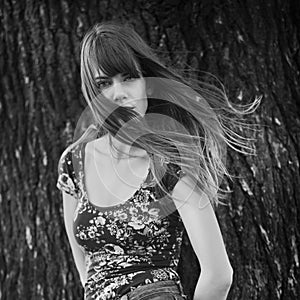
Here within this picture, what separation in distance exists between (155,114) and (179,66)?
702 millimetres

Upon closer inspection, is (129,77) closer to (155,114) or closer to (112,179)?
(155,114)

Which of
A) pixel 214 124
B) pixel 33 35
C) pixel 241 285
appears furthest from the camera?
pixel 33 35

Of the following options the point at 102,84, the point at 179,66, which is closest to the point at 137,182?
the point at 102,84

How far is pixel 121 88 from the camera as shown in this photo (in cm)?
262

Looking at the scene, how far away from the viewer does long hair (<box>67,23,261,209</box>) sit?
8.57 ft

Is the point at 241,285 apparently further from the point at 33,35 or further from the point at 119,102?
the point at 33,35

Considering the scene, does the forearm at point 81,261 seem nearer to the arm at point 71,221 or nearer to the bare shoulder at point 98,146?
the arm at point 71,221

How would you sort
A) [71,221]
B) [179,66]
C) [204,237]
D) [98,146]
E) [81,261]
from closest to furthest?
[204,237] < [98,146] < [71,221] < [81,261] < [179,66]

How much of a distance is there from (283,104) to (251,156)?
0.27 m

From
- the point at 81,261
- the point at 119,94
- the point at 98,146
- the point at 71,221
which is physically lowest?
the point at 81,261

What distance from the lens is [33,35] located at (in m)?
3.60

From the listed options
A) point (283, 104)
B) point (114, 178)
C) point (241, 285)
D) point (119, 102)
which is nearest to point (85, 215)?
point (114, 178)

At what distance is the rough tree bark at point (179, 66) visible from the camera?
3.36m

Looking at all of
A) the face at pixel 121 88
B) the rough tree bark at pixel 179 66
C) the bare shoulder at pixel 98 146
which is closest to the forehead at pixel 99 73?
the face at pixel 121 88
